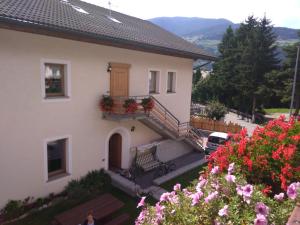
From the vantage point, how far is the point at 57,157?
35.6ft

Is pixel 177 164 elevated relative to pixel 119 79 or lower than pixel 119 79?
lower

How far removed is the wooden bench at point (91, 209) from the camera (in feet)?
27.9

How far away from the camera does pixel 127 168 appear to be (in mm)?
13859

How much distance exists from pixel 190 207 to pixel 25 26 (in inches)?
290

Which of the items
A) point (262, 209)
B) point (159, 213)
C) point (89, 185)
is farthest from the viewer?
point (89, 185)

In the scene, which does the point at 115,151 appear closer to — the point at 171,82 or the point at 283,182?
the point at 171,82

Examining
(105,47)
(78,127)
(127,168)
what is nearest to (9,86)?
(78,127)

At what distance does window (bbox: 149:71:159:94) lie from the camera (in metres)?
15.2

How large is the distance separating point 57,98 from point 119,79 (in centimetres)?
346

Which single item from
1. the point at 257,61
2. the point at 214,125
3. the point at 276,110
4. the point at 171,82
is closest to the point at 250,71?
the point at 257,61

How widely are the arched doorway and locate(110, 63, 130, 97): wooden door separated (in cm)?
239

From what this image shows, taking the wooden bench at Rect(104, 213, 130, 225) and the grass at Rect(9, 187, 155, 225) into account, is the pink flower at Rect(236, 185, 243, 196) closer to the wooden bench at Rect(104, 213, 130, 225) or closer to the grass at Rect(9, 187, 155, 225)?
the wooden bench at Rect(104, 213, 130, 225)

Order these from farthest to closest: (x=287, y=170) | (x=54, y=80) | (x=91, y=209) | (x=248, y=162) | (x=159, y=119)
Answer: (x=159, y=119)
(x=54, y=80)
(x=91, y=209)
(x=248, y=162)
(x=287, y=170)

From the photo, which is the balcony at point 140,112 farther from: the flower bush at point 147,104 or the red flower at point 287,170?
the red flower at point 287,170
